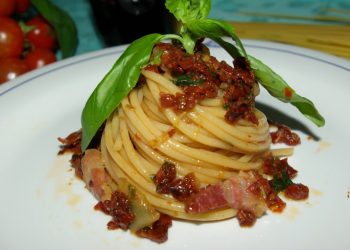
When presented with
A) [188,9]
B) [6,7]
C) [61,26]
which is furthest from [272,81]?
[6,7]

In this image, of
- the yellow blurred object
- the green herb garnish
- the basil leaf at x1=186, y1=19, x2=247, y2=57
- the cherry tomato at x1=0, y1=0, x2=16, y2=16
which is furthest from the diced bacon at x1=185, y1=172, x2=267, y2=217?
the cherry tomato at x1=0, y1=0, x2=16, y2=16

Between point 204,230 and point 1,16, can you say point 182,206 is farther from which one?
point 1,16

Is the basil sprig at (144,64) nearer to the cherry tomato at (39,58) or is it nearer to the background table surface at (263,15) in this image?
the background table surface at (263,15)

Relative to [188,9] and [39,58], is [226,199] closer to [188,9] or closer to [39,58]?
[188,9]

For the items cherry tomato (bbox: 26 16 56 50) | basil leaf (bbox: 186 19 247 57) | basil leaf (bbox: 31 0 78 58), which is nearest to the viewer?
basil leaf (bbox: 186 19 247 57)

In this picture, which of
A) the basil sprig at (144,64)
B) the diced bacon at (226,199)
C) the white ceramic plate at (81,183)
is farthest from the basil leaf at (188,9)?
the white ceramic plate at (81,183)

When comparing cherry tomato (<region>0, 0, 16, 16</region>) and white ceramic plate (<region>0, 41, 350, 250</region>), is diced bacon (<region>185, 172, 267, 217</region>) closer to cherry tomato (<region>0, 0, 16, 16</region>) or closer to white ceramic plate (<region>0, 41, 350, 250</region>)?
white ceramic plate (<region>0, 41, 350, 250</region>)
